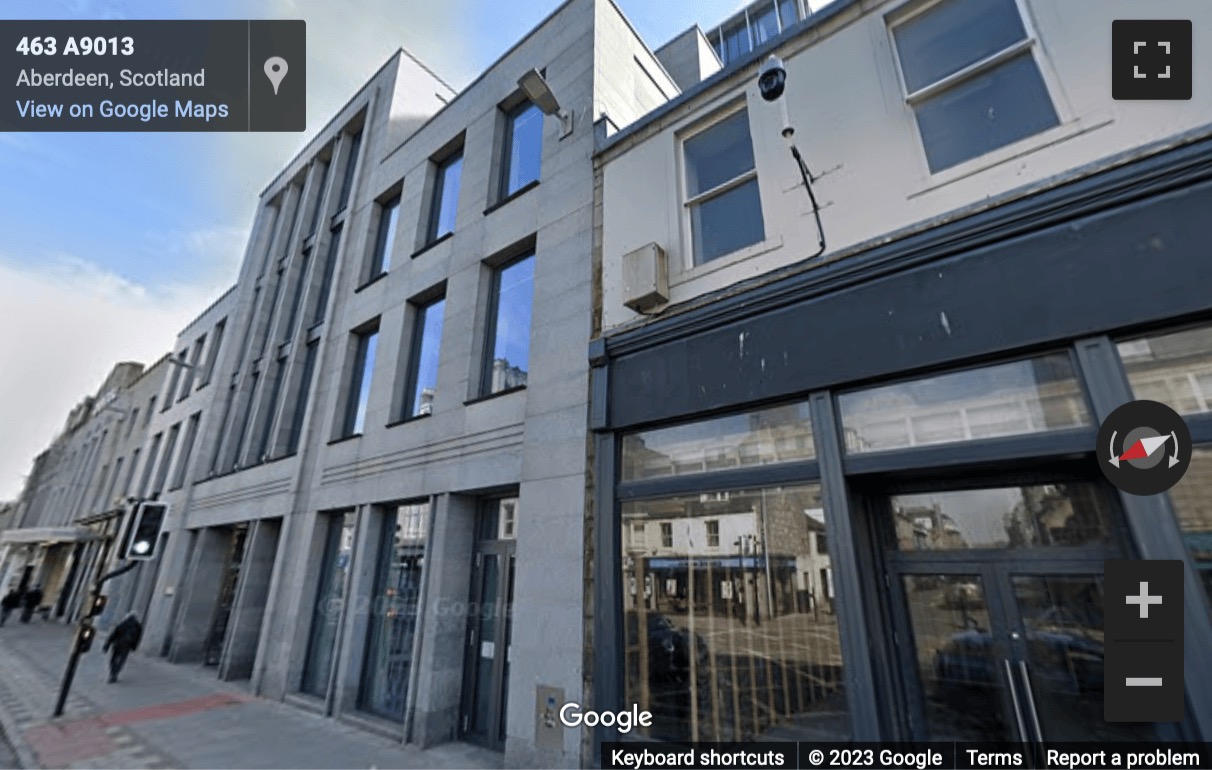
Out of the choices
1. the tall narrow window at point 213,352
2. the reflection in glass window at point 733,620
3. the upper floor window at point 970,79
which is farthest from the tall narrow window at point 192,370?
the upper floor window at point 970,79

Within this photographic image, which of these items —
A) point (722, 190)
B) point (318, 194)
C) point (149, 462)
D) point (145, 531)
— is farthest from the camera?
point (149, 462)

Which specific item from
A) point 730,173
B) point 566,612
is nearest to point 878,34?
point 730,173

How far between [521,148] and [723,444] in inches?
303

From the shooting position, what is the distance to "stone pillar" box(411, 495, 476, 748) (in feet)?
24.4

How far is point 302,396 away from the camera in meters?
14.5

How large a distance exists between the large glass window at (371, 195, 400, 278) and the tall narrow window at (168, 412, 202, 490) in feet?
36.3

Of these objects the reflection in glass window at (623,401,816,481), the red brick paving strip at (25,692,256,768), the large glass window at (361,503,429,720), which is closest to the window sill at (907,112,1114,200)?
the reflection in glass window at (623,401,816,481)

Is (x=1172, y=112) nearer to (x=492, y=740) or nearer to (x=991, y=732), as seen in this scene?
(x=991, y=732)

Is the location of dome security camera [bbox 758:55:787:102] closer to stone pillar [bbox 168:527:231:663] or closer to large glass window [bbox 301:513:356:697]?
large glass window [bbox 301:513:356:697]

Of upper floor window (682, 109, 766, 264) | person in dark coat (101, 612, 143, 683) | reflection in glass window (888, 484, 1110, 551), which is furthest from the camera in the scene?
person in dark coat (101, 612, 143, 683)

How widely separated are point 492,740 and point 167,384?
25.2 metres

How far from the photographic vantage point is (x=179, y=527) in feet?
54.4

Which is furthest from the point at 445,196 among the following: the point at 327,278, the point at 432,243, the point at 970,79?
the point at 970,79

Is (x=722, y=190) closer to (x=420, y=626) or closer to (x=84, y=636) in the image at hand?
(x=420, y=626)
